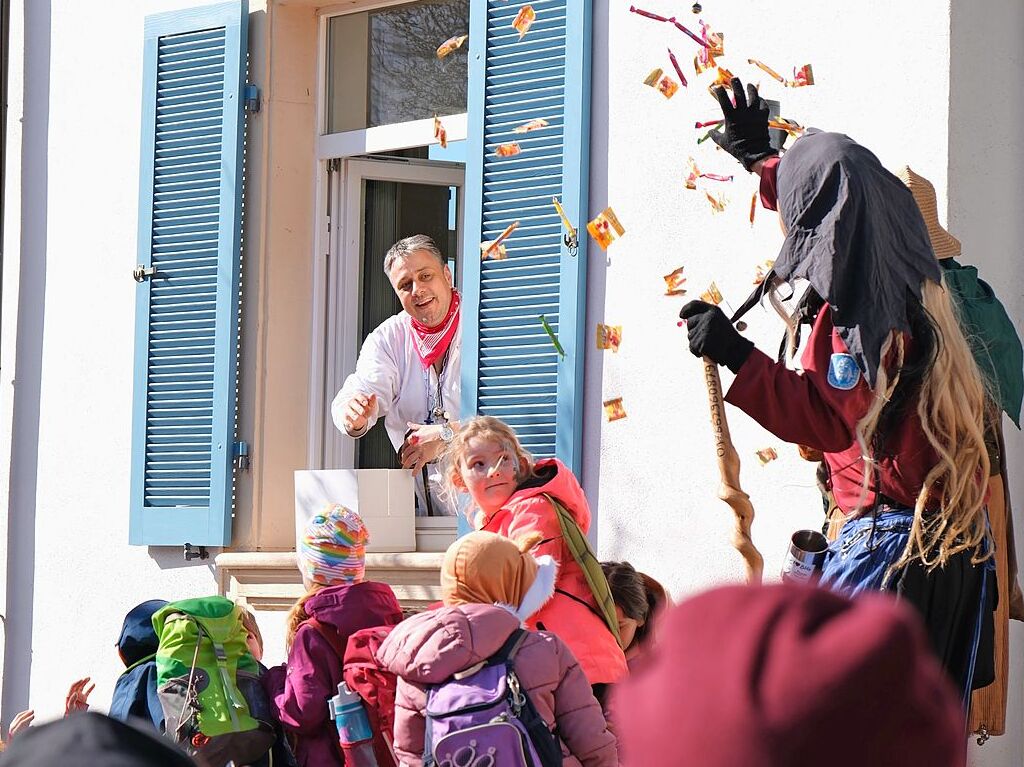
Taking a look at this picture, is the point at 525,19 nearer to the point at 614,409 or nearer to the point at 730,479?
the point at 614,409

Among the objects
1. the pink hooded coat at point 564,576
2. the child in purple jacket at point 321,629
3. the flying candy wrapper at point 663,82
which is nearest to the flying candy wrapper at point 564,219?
the flying candy wrapper at point 663,82

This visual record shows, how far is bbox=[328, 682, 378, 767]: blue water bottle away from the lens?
4.23m

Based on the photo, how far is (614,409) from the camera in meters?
5.61

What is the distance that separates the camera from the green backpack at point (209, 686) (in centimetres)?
430

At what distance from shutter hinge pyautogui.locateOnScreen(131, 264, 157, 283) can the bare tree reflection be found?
3.74ft

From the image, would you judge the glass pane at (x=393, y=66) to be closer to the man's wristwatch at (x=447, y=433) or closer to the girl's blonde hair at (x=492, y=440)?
the man's wristwatch at (x=447, y=433)

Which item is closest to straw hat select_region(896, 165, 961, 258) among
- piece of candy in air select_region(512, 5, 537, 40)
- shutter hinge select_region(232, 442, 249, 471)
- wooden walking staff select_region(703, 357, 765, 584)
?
wooden walking staff select_region(703, 357, 765, 584)

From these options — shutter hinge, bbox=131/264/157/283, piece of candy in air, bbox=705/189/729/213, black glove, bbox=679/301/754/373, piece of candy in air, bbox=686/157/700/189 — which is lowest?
black glove, bbox=679/301/754/373

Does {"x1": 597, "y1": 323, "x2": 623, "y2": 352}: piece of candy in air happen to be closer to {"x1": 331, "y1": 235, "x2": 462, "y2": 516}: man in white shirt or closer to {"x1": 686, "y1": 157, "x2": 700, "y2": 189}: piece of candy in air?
{"x1": 686, "y1": 157, "x2": 700, "y2": 189}: piece of candy in air

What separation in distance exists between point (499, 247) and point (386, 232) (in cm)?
139

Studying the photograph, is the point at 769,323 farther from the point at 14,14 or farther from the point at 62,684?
the point at 14,14

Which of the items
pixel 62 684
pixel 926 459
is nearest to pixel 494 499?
pixel 926 459

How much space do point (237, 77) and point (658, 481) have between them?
8.80 ft

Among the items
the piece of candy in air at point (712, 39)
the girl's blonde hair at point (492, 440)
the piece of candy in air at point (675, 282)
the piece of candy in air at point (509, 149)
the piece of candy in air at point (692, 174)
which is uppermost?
the piece of candy in air at point (712, 39)
